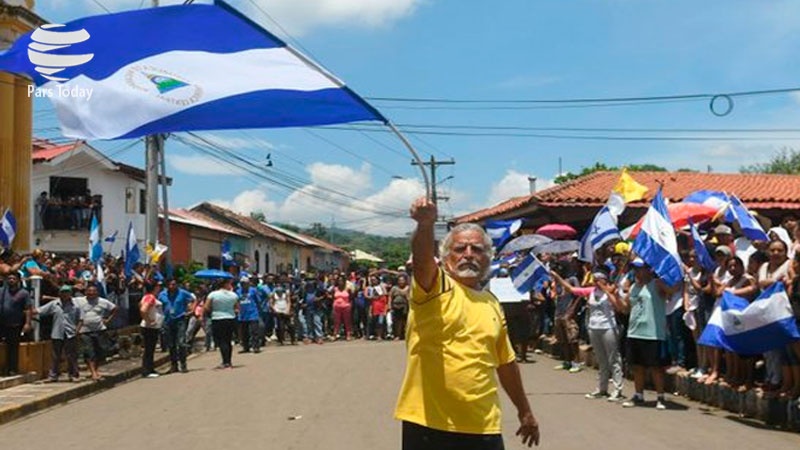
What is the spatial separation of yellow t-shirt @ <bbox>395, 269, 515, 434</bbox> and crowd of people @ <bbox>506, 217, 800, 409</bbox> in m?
6.03

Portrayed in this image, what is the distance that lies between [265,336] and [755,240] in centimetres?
1655

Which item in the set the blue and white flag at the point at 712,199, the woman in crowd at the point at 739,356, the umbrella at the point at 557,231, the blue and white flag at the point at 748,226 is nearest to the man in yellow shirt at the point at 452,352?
the woman in crowd at the point at 739,356

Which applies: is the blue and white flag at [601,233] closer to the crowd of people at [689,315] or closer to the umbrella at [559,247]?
the crowd of people at [689,315]

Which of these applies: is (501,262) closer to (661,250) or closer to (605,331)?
(605,331)

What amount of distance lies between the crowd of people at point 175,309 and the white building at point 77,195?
46.1ft

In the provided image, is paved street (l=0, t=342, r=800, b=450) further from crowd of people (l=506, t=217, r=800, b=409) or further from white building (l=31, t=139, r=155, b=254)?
white building (l=31, t=139, r=155, b=254)

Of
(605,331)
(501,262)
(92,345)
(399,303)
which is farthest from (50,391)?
(399,303)

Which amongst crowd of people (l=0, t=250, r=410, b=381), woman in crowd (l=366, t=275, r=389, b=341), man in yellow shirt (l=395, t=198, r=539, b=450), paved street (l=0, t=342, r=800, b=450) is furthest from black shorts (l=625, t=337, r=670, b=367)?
woman in crowd (l=366, t=275, r=389, b=341)

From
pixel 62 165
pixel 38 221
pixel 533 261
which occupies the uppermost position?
pixel 62 165

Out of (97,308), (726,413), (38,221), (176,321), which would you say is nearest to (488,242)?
(726,413)

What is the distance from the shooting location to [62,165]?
126 ft

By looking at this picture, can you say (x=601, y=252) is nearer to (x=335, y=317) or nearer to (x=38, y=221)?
(x=335, y=317)

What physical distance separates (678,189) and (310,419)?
20850 millimetres

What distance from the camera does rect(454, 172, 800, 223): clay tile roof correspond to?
25141 mm
